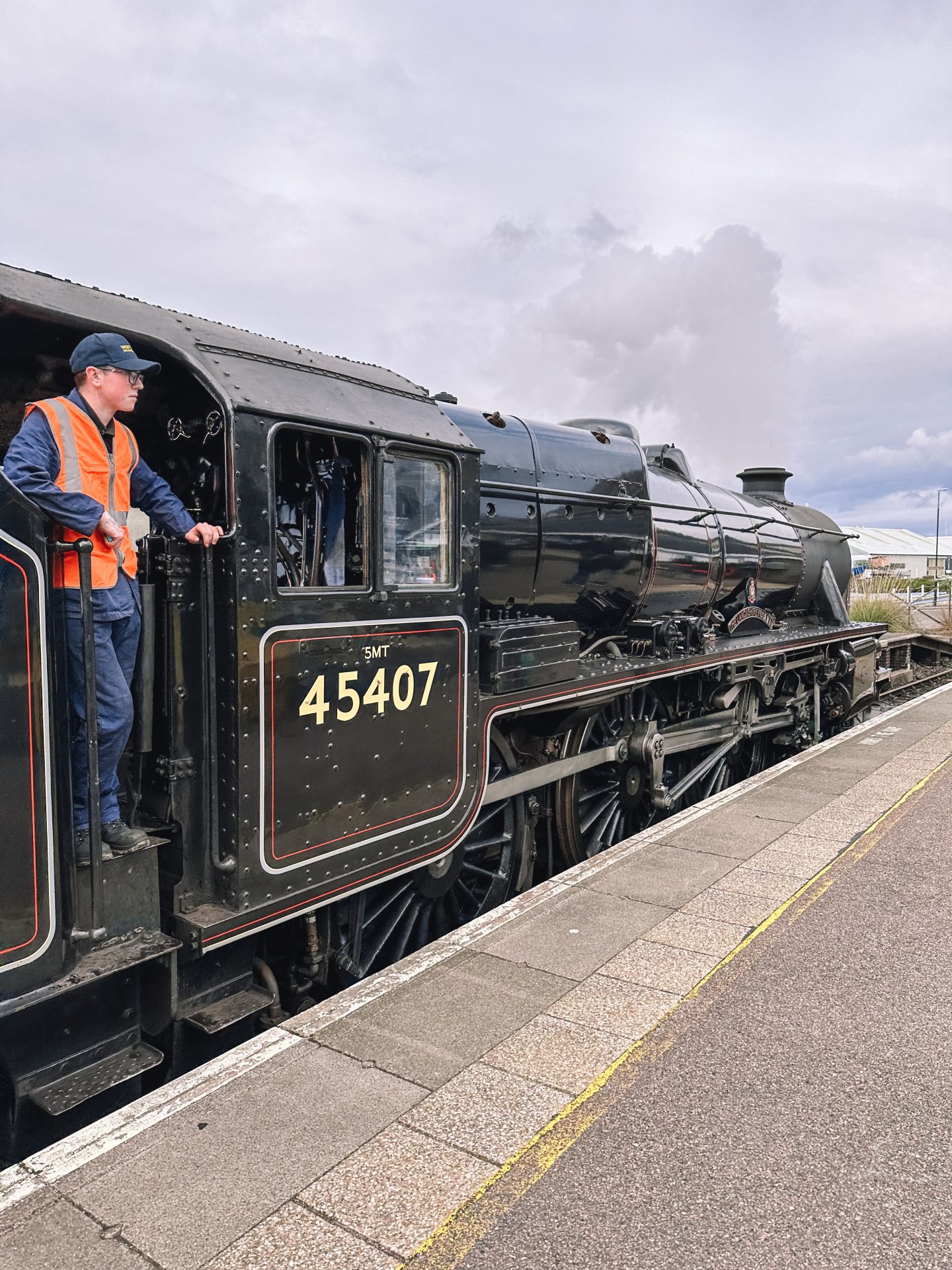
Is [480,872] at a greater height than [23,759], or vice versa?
[23,759]

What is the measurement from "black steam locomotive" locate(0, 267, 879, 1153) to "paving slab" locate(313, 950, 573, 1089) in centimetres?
42

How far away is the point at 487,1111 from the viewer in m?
2.60

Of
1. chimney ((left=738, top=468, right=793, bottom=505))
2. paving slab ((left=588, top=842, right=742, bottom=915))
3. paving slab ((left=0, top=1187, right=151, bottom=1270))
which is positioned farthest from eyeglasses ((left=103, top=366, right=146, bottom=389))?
chimney ((left=738, top=468, right=793, bottom=505))

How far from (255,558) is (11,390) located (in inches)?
51.3

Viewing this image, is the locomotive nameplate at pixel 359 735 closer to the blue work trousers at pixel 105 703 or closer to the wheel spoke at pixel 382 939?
the blue work trousers at pixel 105 703

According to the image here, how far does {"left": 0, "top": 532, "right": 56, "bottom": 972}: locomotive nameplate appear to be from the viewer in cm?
238

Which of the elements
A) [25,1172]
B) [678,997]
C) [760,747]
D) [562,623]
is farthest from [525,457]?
[760,747]

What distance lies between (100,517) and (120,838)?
1030 mm

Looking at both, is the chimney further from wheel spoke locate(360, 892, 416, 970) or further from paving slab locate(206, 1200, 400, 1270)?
paving slab locate(206, 1200, 400, 1270)

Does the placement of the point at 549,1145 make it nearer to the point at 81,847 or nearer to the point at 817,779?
the point at 81,847

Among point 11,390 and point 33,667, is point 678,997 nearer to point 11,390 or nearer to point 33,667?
point 33,667

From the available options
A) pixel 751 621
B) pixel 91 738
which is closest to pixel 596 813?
pixel 751 621

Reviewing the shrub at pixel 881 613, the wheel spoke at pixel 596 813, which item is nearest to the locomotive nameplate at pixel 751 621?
the wheel spoke at pixel 596 813

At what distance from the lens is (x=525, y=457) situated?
4914mm
